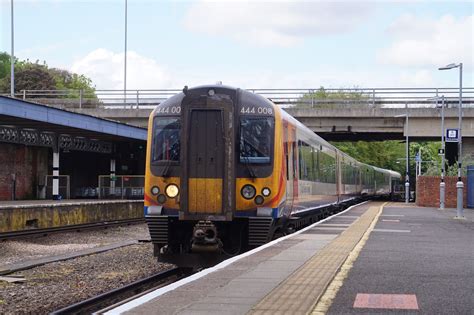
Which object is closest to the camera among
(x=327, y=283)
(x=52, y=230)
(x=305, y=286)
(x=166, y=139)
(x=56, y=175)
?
(x=305, y=286)

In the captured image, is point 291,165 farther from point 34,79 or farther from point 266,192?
point 34,79

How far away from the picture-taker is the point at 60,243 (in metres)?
19.4

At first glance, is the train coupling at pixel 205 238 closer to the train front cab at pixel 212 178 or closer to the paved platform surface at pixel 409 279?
the train front cab at pixel 212 178

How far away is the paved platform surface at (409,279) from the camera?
6809 millimetres

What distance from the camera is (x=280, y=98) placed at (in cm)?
4306

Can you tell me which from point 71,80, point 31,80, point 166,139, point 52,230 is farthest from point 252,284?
point 71,80

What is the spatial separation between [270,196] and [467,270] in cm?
363

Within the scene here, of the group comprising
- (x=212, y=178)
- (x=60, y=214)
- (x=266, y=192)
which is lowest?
(x=60, y=214)

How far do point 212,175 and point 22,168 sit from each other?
28.7m

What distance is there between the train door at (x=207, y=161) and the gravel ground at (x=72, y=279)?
2037mm

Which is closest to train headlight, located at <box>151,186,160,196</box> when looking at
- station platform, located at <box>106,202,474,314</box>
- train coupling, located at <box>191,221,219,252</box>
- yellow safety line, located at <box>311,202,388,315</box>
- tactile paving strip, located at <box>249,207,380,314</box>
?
train coupling, located at <box>191,221,219,252</box>

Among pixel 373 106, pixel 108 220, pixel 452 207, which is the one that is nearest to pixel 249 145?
pixel 108 220

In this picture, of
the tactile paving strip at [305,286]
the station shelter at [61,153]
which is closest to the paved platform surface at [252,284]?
the tactile paving strip at [305,286]

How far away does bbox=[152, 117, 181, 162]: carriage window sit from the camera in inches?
475
